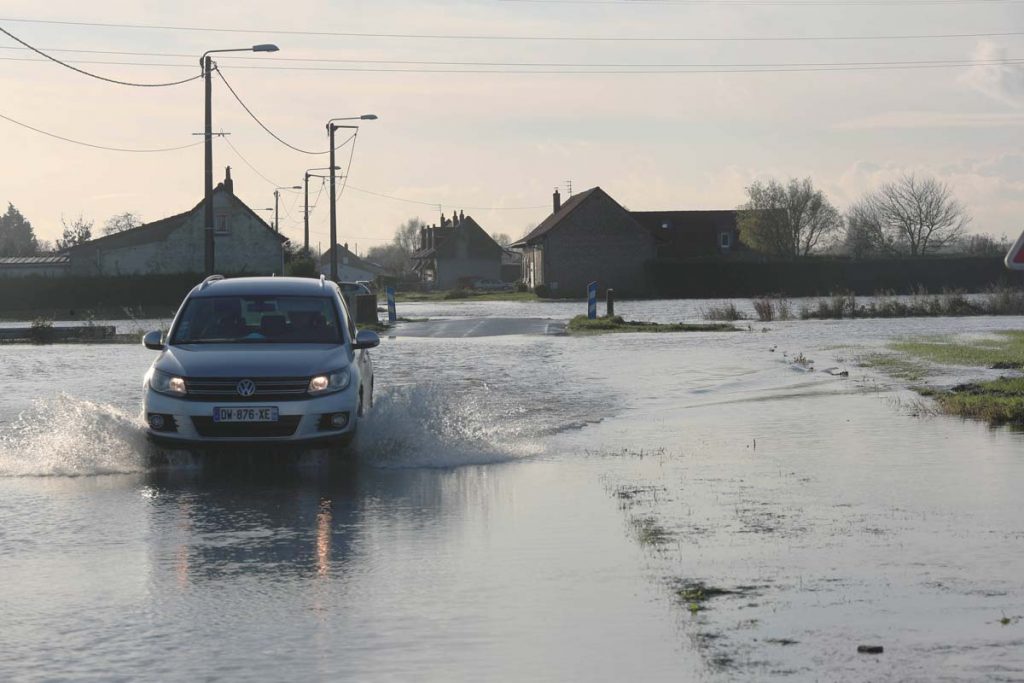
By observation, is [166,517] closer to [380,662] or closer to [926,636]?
[380,662]

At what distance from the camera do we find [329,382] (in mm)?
13133

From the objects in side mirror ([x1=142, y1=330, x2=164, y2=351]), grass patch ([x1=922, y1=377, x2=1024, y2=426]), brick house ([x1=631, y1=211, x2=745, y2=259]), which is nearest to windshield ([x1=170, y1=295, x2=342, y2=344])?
side mirror ([x1=142, y1=330, x2=164, y2=351])

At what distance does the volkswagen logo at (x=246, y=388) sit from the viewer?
12852mm

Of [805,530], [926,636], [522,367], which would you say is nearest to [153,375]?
[805,530]

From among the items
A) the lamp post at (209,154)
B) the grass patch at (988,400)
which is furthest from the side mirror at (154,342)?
the lamp post at (209,154)

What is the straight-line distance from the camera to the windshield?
46.8 ft

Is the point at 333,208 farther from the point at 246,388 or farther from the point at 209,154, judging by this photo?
the point at 246,388

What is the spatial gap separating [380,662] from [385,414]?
8.52 metres

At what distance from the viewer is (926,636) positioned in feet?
22.2

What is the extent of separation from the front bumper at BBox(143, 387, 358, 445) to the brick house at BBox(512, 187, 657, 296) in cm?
8698

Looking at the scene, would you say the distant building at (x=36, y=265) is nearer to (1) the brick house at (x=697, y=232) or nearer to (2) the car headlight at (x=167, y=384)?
Result: (1) the brick house at (x=697, y=232)

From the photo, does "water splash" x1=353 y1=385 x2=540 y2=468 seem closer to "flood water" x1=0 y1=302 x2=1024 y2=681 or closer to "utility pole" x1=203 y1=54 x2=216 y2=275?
"flood water" x1=0 y1=302 x2=1024 y2=681

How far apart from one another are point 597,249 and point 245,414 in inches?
3480

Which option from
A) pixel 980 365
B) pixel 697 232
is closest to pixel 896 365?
pixel 980 365
